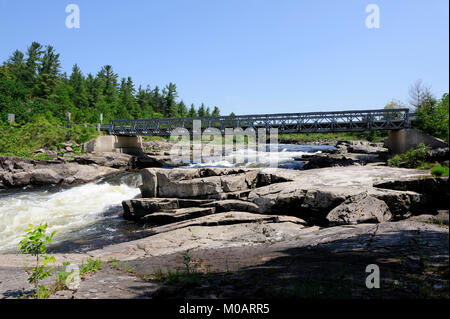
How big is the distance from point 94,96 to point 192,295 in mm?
77228

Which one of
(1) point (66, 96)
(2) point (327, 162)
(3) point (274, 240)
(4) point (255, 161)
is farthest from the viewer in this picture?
(1) point (66, 96)

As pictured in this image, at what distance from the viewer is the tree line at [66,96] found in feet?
164

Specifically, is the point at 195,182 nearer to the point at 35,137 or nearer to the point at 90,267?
the point at 90,267

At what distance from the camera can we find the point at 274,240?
25.5ft

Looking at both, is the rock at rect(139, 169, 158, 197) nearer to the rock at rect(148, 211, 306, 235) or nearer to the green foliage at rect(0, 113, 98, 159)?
the rock at rect(148, 211, 306, 235)

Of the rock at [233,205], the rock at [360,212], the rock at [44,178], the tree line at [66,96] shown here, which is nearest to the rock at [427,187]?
the rock at [360,212]

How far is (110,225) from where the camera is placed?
12672 mm

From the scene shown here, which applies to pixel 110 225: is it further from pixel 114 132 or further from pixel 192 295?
pixel 114 132

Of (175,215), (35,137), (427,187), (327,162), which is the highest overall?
(35,137)

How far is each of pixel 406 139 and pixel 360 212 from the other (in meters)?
18.7

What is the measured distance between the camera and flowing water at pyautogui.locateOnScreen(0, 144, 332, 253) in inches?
429

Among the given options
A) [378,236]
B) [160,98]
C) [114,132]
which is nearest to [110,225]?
[378,236]

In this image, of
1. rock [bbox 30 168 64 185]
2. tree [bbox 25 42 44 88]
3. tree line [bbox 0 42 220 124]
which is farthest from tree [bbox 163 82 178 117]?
rock [bbox 30 168 64 185]

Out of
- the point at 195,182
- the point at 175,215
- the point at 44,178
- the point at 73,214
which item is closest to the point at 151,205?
the point at 175,215
